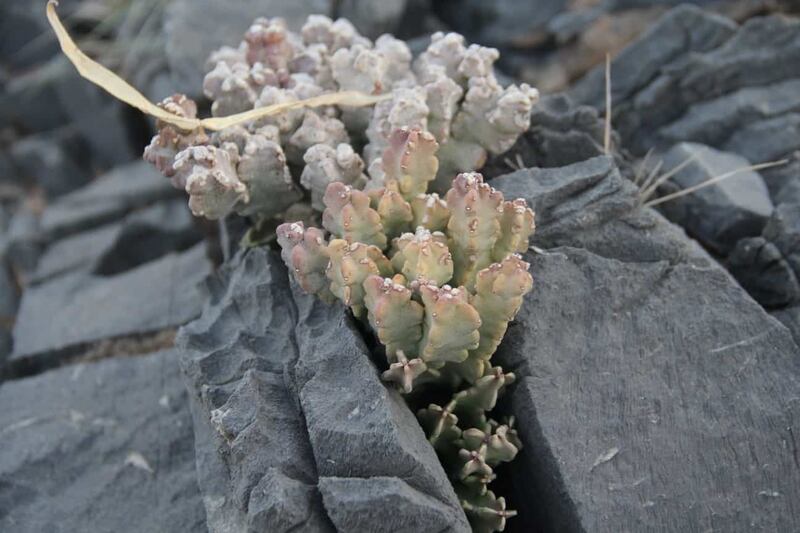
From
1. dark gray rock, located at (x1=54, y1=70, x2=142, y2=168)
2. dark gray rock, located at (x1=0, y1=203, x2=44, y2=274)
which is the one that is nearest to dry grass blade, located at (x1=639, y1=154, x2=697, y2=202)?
dark gray rock, located at (x1=0, y1=203, x2=44, y2=274)

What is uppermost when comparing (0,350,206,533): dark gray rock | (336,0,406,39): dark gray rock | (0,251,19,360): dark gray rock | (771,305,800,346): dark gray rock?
(771,305,800,346): dark gray rock

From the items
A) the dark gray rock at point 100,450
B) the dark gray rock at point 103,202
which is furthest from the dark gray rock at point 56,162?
the dark gray rock at point 100,450

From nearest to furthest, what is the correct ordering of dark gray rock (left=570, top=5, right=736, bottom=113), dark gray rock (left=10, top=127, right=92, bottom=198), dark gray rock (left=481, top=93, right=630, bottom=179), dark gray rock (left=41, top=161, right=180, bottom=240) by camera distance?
dark gray rock (left=481, top=93, right=630, bottom=179), dark gray rock (left=570, top=5, right=736, bottom=113), dark gray rock (left=41, top=161, right=180, bottom=240), dark gray rock (left=10, top=127, right=92, bottom=198)

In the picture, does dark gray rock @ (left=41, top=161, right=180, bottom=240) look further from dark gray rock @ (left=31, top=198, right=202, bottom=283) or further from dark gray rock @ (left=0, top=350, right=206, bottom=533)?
dark gray rock @ (left=0, top=350, right=206, bottom=533)

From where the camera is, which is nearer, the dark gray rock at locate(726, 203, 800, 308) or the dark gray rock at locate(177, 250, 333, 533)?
the dark gray rock at locate(177, 250, 333, 533)

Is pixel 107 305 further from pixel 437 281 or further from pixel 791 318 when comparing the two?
pixel 791 318
